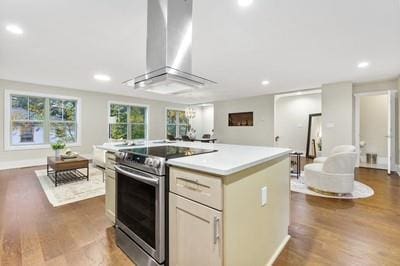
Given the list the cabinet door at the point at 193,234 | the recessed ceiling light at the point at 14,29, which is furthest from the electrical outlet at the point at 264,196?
the recessed ceiling light at the point at 14,29

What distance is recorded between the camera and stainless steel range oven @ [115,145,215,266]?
144 centimetres

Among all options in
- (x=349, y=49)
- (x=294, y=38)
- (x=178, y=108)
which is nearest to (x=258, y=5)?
(x=294, y=38)

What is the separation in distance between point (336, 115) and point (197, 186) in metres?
5.83

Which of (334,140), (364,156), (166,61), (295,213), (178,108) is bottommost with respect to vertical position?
(295,213)

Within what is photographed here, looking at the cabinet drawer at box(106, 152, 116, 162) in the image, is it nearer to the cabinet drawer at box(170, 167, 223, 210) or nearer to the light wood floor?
the light wood floor

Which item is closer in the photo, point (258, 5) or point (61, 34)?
point (258, 5)

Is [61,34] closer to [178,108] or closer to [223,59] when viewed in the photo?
[223,59]

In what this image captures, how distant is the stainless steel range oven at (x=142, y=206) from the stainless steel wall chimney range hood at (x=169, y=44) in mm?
709

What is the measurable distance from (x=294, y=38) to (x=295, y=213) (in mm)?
2447

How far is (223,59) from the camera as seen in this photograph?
3695mm

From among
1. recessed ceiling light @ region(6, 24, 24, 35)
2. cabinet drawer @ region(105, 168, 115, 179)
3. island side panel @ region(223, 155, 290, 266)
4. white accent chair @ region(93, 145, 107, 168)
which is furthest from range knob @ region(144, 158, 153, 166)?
white accent chair @ region(93, 145, 107, 168)

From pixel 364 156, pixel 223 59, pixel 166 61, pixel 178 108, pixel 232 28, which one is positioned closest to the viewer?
pixel 166 61

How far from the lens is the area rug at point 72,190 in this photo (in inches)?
123

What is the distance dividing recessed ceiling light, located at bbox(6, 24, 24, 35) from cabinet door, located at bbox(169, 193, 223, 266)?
2.97 m
